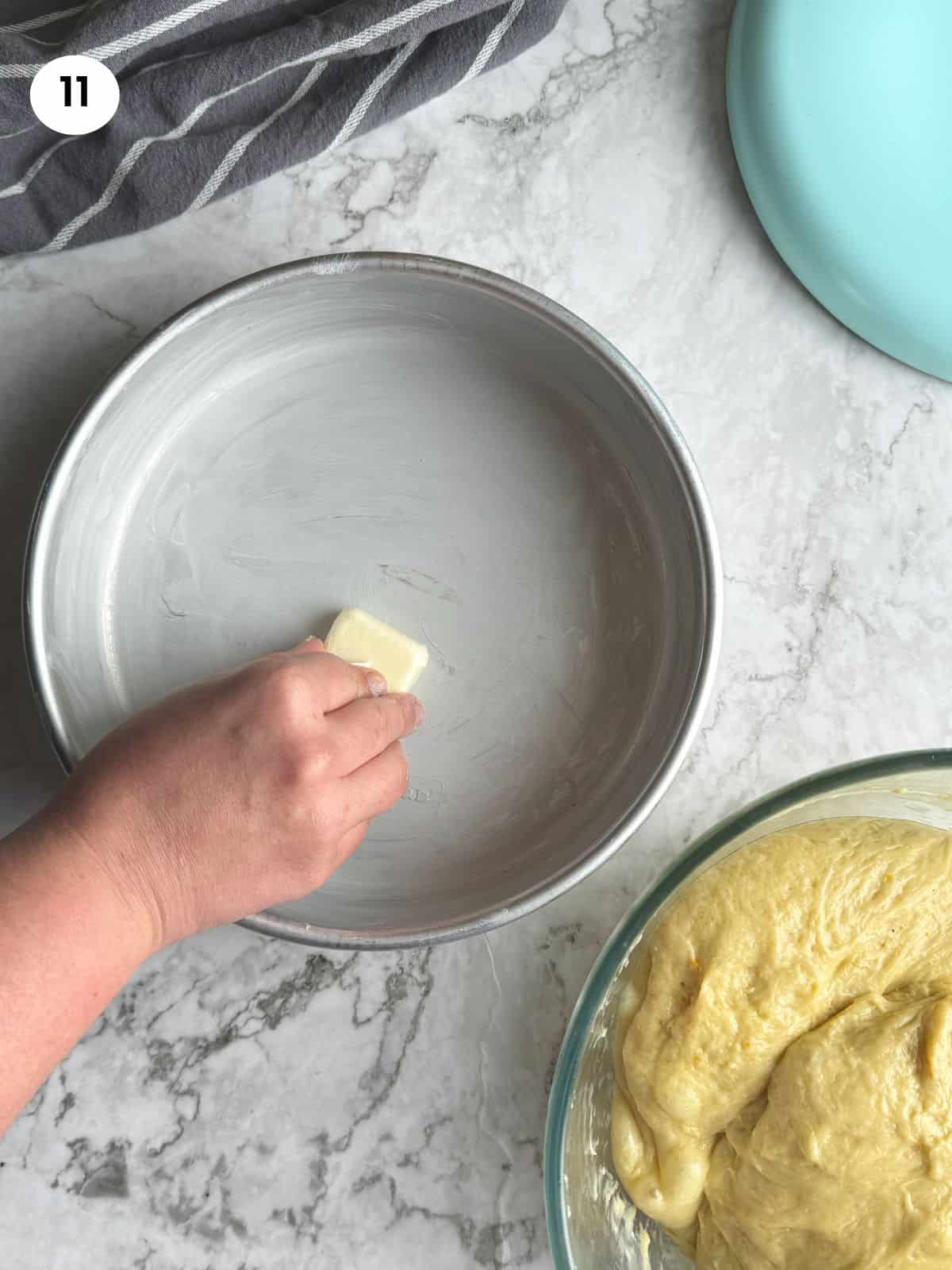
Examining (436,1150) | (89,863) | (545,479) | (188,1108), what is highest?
(89,863)

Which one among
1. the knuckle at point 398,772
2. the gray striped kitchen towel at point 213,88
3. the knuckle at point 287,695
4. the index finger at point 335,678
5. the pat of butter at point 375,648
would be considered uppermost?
the gray striped kitchen towel at point 213,88

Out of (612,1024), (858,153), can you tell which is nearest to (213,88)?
(858,153)

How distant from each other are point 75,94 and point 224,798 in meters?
0.49

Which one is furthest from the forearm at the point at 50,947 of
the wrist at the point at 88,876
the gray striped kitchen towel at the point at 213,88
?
the gray striped kitchen towel at the point at 213,88

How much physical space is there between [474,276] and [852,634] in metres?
0.38

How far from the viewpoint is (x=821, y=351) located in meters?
0.81

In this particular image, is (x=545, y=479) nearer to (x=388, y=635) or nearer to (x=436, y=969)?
(x=388, y=635)

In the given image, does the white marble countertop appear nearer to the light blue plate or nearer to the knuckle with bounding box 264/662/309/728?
the light blue plate

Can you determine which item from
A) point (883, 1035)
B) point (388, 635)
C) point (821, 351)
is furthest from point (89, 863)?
point (821, 351)

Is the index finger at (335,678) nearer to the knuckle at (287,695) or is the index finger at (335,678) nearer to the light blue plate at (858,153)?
the knuckle at (287,695)

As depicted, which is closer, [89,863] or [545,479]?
[89,863]

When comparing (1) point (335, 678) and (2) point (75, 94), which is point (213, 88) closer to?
(2) point (75, 94)

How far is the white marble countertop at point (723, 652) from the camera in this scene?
2.53 feet

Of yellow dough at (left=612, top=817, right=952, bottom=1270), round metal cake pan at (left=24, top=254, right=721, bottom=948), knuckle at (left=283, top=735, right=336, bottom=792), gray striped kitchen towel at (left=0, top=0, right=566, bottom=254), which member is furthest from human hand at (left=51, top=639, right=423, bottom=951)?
gray striped kitchen towel at (left=0, top=0, right=566, bottom=254)
